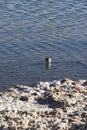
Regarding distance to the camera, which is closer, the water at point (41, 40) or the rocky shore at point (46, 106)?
the rocky shore at point (46, 106)

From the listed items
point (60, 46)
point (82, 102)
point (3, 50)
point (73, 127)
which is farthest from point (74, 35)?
point (73, 127)

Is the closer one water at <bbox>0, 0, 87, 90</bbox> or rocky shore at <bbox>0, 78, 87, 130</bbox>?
rocky shore at <bbox>0, 78, 87, 130</bbox>

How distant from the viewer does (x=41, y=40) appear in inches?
946

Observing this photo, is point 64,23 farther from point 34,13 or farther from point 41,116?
point 41,116

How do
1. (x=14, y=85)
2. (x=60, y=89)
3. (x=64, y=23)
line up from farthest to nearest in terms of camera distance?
(x=64, y=23) → (x=14, y=85) → (x=60, y=89)

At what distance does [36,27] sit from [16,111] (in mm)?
10435

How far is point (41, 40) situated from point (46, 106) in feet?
26.0

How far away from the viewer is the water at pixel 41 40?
2094 cm

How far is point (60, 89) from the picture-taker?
58.1ft

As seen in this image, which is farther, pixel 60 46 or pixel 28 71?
pixel 60 46

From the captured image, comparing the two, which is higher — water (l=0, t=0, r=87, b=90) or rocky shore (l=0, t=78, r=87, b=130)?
rocky shore (l=0, t=78, r=87, b=130)

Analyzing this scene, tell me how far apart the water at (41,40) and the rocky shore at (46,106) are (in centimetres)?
189

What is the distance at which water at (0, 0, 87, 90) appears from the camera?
20.9 m

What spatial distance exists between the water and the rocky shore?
6.22ft
